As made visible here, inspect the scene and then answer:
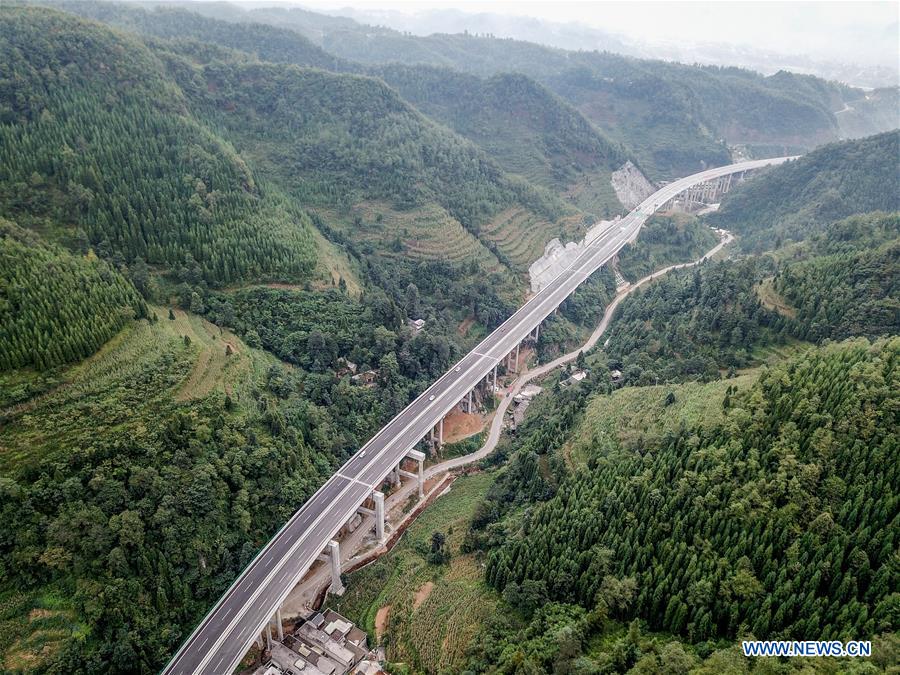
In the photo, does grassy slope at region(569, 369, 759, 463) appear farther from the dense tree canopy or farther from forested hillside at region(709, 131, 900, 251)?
forested hillside at region(709, 131, 900, 251)

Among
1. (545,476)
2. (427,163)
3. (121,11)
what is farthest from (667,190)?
(121,11)

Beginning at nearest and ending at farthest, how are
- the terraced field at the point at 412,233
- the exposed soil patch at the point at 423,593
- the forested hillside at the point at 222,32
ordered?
the exposed soil patch at the point at 423,593
the terraced field at the point at 412,233
the forested hillside at the point at 222,32

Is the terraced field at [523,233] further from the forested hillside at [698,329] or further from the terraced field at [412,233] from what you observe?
the forested hillside at [698,329]

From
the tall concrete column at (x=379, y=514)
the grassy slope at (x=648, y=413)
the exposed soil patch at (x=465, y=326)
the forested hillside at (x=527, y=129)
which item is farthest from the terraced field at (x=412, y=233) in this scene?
the tall concrete column at (x=379, y=514)

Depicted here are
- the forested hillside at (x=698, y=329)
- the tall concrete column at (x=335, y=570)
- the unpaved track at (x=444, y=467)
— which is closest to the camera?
the unpaved track at (x=444, y=467)

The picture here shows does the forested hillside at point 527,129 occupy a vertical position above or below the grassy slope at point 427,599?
above

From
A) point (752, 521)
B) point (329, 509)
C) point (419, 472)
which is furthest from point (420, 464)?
point (752, 521)

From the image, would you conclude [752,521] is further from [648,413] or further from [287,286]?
[287,286]

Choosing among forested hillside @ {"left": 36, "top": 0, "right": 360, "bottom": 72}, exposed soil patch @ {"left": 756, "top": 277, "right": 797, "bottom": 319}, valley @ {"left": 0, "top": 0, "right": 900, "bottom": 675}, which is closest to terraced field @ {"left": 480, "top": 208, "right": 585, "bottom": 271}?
valley @ {"left": 0, "top": 0, "right": 900, "bottom": 675}
